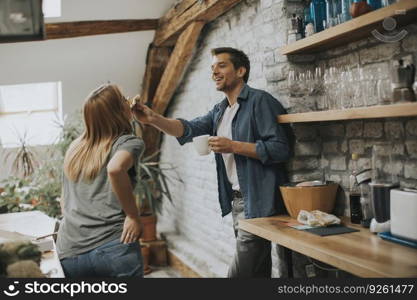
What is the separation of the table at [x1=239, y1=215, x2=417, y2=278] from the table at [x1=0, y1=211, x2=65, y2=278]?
2.87 feet

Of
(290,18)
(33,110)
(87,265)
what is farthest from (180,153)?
(87,265)

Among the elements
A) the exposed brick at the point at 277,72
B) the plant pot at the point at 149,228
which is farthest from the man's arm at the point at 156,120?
the plant pot at the point at 149,228

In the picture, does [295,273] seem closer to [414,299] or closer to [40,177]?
[414,299]

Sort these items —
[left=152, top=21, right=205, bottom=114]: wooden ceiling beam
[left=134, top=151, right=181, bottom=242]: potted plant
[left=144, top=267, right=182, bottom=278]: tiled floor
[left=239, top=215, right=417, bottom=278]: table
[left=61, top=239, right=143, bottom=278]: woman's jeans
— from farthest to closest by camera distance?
1. [left=134, top=151, right=181, bottom=242]: potted plant
2. [left=144, top=267, right=182, bottom=278]: tiled floor
3. [left=152, top=21, right=205, bottom=114]: wooden ceiling beam
4. [left=61, top=239, right=143, bottom=278]: woman's jeans
5. [left=239, top=215, right=417, bottom=278]: table

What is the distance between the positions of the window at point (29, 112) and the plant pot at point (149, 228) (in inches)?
50.6

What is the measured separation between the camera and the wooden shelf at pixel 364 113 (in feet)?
5.39

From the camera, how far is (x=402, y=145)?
1.99m

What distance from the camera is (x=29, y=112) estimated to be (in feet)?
16.7

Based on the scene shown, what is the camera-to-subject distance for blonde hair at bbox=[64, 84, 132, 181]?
6.41ft

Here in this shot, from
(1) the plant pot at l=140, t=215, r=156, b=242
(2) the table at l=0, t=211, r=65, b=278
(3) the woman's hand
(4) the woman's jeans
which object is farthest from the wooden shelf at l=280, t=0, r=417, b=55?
(1) the plant pot at l=140, t=215, r=156, b=242

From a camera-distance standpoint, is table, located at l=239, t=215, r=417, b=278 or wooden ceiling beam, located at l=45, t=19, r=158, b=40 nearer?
table, located at l=239, t=215, r=417, b=278

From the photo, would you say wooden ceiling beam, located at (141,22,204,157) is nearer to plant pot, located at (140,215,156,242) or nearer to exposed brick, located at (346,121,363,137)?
plant pot, located at (140,215,156,242)

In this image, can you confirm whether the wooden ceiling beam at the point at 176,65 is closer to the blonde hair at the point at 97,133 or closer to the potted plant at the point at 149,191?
the potted plant at the point at 149,191

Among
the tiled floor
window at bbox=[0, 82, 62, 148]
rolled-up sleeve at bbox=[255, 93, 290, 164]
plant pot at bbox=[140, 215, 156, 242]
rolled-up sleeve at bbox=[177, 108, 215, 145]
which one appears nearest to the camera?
rolled-up sleeve at bbox=[255, 93, 290, 164]
